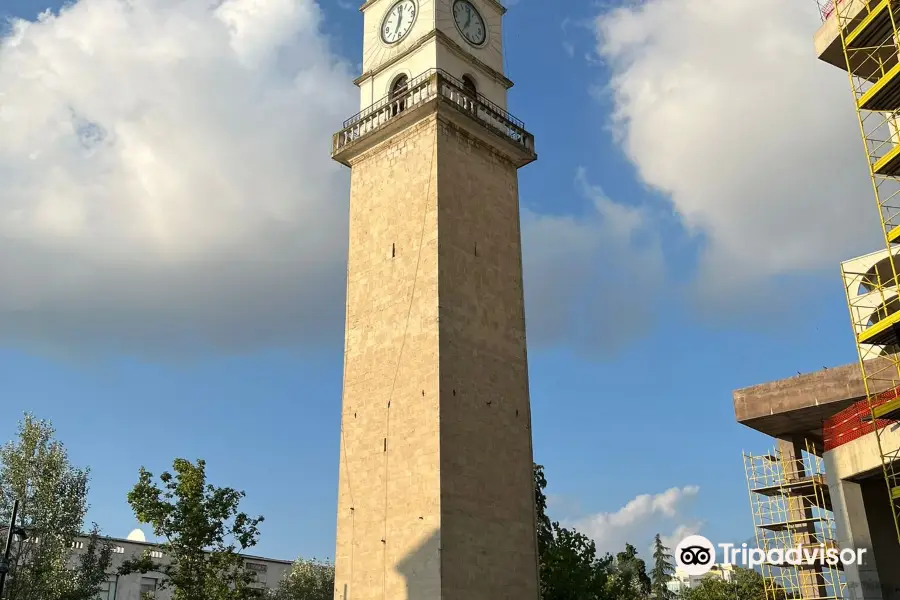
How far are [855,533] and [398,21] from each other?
26070 millimetres

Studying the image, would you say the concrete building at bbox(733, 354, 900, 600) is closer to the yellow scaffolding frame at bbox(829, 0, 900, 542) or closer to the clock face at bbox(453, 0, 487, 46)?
the yellow scaffolding frame at bbox(829, 0, 900, 542)

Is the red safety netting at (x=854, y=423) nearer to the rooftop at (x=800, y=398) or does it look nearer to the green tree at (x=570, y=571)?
the rooftop at (x=800, y=398)

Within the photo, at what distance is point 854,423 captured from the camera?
27.1m

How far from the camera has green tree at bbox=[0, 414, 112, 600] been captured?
3225 centimetres

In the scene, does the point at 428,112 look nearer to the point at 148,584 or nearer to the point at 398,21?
the point at 398,21

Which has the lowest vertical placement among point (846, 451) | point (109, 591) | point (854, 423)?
point (109, 591)

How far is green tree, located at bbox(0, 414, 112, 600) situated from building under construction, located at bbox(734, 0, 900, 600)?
88.4 ft

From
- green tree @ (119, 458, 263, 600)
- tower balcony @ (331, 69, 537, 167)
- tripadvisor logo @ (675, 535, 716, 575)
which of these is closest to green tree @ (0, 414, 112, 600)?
green tree @ (119, 458, 263, 600)

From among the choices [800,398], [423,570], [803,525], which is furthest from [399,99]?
[803,525]

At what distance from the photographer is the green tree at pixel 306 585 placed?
52.0 metres

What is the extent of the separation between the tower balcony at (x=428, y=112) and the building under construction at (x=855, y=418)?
11.8m

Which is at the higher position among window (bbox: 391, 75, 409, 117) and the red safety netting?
window (bbox: 391, 75, 409, 117)

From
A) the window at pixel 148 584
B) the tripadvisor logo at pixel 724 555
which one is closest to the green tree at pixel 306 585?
the window at pixel 148 584

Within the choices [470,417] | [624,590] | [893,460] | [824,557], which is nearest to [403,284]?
[470,417]
